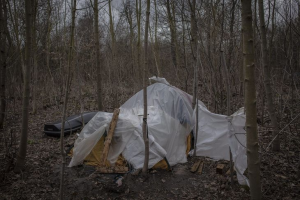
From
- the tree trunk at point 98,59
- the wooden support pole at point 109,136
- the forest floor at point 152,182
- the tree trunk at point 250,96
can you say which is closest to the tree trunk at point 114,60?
the tree trunk at point 98,59

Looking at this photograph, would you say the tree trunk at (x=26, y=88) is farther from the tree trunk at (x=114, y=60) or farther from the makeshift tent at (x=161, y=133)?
the tree trunk at (x=114, y=60)

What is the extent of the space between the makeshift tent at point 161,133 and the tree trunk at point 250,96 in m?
2.05

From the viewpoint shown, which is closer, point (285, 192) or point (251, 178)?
point (251, 178)

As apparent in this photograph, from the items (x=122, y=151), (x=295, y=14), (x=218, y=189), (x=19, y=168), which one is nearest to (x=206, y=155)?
(x=218, y=189)

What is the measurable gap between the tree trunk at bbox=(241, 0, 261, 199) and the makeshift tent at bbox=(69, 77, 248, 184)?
2052 millimetres

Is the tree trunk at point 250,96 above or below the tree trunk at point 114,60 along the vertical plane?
below

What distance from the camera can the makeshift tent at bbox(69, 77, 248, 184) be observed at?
393 cm

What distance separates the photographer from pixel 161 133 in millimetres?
4273

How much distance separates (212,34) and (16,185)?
14.0 ft

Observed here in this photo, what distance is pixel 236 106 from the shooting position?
5.99m

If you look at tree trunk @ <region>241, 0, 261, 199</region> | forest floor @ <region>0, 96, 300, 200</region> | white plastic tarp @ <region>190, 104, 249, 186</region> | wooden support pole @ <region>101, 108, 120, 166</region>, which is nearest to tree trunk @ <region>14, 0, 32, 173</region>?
forest floor @ <region>0, 96, 300, 200</region>

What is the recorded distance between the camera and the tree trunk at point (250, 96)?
5.15ft

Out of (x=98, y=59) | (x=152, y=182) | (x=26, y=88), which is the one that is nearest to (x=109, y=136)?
(x=152, y=182)

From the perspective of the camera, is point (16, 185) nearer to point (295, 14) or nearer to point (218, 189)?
point (218, 189)
